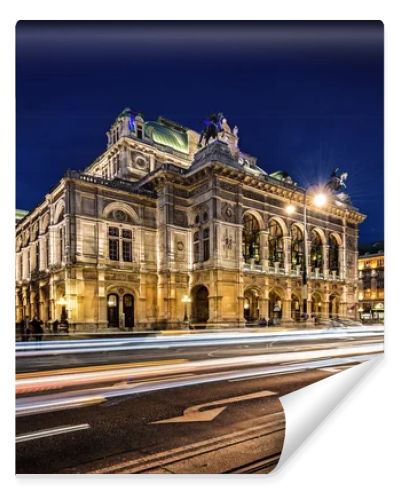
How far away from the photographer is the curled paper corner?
401cm

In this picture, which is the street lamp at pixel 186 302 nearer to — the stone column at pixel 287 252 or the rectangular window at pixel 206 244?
the rectangular window at pixel 206 244

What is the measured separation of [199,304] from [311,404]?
1850cm

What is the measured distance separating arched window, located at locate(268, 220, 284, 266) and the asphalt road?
19584 millimetres

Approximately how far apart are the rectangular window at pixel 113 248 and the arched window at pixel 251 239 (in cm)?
975

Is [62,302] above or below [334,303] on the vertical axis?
above

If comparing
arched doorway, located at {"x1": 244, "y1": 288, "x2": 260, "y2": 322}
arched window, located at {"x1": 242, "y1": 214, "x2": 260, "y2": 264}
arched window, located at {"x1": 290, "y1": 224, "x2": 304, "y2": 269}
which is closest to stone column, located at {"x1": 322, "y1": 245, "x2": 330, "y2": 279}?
arched window, located at {"x1": 290, "y1": 224, "x2": 304, "y2": 269}

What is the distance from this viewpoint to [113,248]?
22172 millimetres

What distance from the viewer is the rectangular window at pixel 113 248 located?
22047mm

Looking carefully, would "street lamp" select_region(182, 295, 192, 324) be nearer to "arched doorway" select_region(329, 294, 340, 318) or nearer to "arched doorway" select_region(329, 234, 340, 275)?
"arched doorway" select_region(329, 294, 340, 318)

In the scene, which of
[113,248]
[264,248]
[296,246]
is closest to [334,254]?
[296,246]

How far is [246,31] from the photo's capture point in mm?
4887

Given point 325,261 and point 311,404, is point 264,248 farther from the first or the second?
point 311,404

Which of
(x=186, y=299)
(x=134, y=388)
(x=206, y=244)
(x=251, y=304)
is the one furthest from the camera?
(x=251, y=304)
